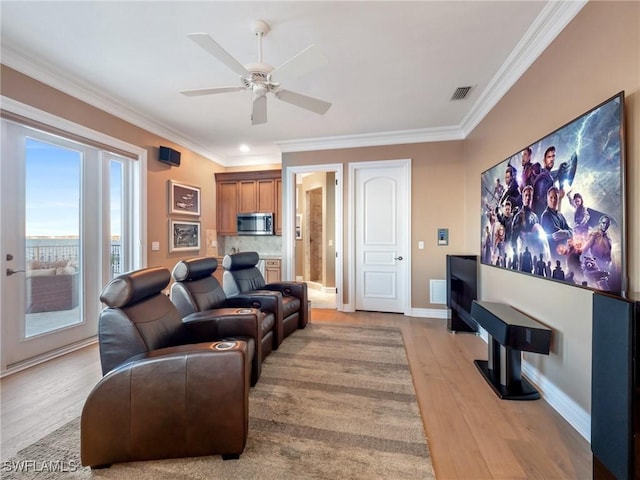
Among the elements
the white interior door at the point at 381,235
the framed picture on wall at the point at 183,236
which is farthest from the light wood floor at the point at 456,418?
the framed picture on wall at the point at 183,236

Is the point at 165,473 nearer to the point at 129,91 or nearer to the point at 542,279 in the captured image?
the point at 542,279

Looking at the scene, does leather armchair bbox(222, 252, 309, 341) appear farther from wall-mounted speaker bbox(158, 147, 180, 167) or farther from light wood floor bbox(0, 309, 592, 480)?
wall-mounted speaker bbox(158, 147, 180, 167)

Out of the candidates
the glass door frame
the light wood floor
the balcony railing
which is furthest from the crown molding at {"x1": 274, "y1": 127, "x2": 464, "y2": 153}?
the balcony railing

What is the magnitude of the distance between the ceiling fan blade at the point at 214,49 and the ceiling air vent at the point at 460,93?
237 centimetres

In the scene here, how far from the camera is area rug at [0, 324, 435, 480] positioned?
57.9 inches

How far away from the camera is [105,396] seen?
1443mm

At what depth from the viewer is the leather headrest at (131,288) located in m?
1.62

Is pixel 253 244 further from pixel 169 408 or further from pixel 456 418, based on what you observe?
pixel 456 418

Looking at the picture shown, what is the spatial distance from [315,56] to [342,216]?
2.97 metres

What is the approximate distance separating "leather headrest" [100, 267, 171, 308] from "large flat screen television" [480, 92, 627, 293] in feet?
8.85

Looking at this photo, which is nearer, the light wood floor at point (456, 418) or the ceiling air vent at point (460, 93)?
the light wood floor at point (456, 418)

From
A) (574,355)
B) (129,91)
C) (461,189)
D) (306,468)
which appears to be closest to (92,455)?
(306,468)

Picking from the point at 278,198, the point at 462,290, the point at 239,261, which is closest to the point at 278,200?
the point at 278,198

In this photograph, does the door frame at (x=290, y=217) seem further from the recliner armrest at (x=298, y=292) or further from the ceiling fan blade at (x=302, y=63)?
the ceiling fan blade at (x=302, y=63)
